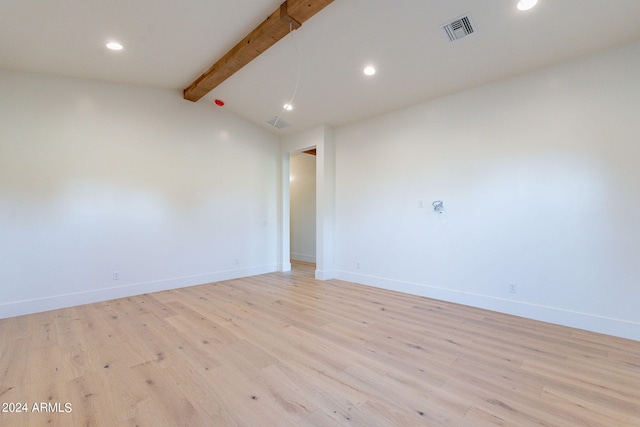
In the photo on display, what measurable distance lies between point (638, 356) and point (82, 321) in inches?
218

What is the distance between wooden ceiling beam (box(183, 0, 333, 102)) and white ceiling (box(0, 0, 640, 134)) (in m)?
0.11

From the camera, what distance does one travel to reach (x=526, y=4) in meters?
2.38

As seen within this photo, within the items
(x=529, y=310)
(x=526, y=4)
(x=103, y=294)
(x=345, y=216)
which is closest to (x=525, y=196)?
(x=529, y=310)

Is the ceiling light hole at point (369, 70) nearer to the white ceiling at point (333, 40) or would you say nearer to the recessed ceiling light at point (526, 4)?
the white ceiling at point (333, 40)

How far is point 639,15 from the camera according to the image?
7.79 feet

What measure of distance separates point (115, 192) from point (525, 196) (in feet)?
18.3

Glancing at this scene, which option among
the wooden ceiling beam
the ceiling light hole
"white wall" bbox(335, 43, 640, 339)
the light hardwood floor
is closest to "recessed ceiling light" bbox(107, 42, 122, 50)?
the wooden ceiling beam

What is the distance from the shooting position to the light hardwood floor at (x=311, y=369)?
1.61 m

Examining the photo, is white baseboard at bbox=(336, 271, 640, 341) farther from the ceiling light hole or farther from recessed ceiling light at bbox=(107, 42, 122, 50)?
recessed ceiling light at bbox=(107, 42, 122, 50)

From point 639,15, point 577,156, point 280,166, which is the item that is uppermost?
point 639,15

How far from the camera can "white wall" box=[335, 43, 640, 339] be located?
2.71 meters

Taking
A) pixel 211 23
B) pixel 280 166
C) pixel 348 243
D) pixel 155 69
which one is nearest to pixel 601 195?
pixel 348 243

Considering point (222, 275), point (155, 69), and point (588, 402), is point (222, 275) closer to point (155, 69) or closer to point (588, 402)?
point (155, 69)

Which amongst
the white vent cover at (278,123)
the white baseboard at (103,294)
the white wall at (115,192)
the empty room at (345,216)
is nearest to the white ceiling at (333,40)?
the empty room at (345,216)
